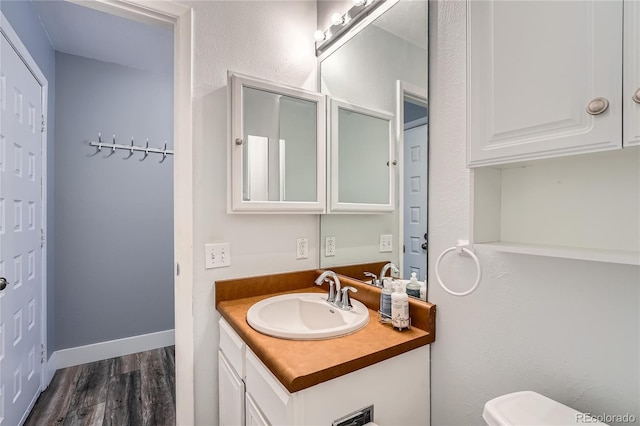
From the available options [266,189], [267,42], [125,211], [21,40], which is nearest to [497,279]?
[266,189]

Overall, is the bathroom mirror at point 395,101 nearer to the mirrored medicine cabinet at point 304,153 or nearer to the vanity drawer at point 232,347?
the mirrored medicine cabinet at point 304,153

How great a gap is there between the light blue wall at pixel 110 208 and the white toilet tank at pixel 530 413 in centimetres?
281

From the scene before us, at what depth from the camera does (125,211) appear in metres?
2.65

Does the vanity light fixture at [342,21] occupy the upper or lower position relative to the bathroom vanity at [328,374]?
upper

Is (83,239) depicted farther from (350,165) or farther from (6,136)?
(350,165)

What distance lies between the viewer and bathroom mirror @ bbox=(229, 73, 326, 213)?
4.75 ft

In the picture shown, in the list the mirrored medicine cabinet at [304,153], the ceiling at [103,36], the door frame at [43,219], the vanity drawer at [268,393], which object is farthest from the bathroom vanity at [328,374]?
the ceiling at [103,36]

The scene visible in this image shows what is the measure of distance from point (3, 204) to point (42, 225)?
660 millimetres

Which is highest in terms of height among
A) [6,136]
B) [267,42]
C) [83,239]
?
[267,42]

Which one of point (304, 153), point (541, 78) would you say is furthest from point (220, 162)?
point (541, 78)

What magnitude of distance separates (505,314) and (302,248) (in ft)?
3.40

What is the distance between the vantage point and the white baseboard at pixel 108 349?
239 cm

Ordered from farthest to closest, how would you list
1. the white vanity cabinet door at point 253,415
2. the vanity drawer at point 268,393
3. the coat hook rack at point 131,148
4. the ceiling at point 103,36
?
1. the coat hook rack at point 131,148
2. the ceiling at point 103,36
3. the white vanity cabinet door at point 253,415
4. the vanity drawer at point 268,393

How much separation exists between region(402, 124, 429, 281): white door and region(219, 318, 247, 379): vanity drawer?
0.73m
